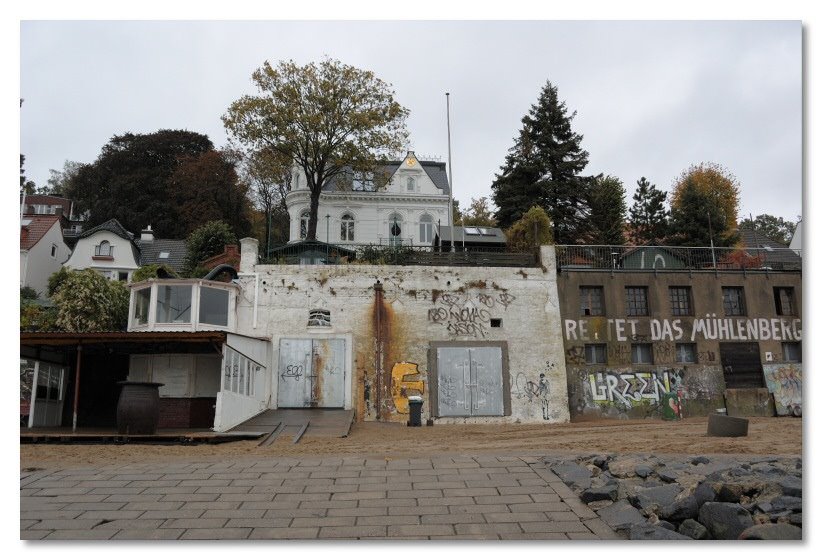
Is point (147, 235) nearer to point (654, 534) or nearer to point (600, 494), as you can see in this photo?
point (600, 494)

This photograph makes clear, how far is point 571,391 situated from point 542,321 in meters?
2.65

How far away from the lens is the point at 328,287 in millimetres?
22375

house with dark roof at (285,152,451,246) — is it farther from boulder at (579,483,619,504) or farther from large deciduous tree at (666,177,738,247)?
boulder at (579,483,619,504)

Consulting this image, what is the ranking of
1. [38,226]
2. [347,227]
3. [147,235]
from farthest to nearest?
[147,235], [347,227], [38,226]

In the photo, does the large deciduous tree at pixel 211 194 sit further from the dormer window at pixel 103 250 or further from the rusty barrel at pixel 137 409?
the rusty barrel at pixel 137 409

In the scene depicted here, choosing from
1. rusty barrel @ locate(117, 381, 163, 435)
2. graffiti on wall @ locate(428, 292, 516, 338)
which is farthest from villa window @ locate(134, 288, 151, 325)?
graffiti on wall @ locate(428, 292, 516, 338)

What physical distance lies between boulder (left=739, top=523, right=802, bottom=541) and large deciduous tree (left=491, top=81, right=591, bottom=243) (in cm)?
3175

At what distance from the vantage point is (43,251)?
34.6 metres

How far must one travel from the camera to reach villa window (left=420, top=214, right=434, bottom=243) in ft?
130

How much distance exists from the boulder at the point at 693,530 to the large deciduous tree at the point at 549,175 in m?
31.4

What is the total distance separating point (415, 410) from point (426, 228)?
20797 millimetres

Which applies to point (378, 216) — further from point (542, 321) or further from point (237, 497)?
point (237, 497)

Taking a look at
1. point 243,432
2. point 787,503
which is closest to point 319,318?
point 243,432

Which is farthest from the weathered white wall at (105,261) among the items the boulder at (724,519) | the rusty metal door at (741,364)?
the boulder at (724,519)
